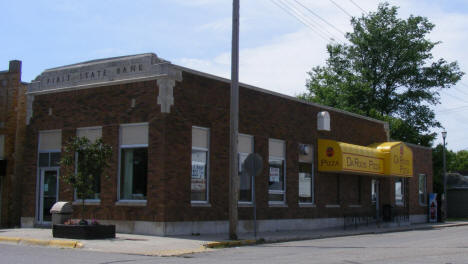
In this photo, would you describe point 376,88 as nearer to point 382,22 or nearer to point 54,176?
point 382,22

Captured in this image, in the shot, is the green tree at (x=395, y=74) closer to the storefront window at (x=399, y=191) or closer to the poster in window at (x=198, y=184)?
the storefront window at (x=399, y=191)

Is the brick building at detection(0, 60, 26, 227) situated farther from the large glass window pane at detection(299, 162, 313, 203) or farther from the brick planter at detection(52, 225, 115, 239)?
A: the large glass window pane at detection(299, 162, 313, 203)

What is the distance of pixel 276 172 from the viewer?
24641 mm

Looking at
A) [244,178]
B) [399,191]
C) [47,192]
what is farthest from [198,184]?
[399,191]

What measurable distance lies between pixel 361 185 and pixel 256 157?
1343 cm

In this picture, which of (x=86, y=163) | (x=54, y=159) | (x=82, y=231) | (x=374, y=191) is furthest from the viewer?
(x=374, y=191)

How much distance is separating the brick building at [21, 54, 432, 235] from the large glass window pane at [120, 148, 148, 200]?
4cm

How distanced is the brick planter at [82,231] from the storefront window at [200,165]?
3663mm

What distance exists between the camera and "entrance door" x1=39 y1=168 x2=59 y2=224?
22.2 metres

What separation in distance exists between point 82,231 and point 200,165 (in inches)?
201

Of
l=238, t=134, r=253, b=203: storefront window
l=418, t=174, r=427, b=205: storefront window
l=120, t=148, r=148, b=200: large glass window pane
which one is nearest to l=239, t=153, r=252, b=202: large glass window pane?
l=238, t=134, r=253, b=203: storefront window

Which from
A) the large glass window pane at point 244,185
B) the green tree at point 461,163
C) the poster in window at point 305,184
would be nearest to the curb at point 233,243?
the large glass window pane at point 244,185

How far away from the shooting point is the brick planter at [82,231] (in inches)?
677

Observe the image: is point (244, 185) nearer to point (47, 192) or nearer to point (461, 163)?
point (47, 192)
